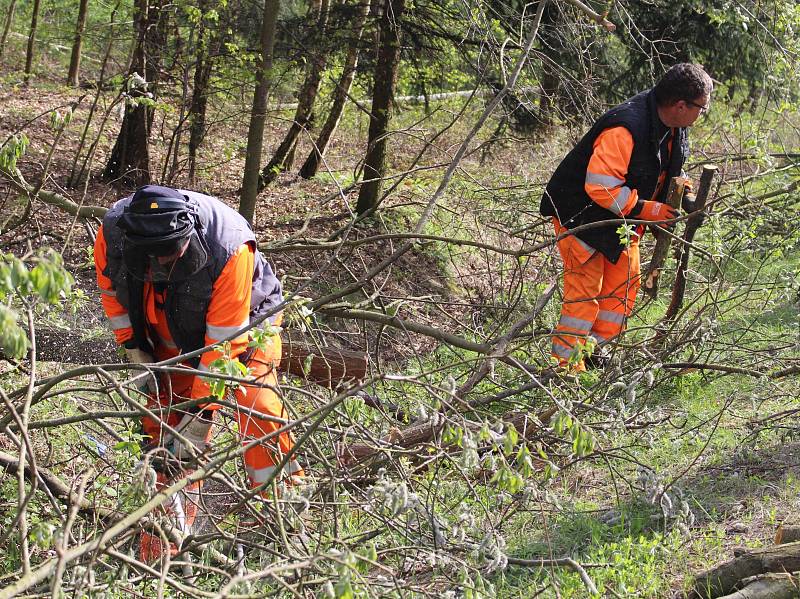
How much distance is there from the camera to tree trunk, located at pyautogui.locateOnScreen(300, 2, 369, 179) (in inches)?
342

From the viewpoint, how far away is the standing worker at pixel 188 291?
12.3ft

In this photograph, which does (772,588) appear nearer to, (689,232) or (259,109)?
(689,232)

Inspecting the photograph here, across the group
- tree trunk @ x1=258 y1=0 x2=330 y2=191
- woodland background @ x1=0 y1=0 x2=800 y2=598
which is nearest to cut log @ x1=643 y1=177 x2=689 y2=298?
woodland background @ x1=0 y1=0 x2=800 y2=598

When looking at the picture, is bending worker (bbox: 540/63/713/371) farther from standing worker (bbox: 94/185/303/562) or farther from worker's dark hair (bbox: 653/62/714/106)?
standing worker (bbox: 94/185/303/562)

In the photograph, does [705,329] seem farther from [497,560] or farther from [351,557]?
[351,557]

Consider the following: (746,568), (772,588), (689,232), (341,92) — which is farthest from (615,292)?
(341,92)

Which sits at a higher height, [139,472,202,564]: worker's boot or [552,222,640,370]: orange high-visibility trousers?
[552,222,640,370]: orange high-visibility trousers

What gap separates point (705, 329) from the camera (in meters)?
5.15

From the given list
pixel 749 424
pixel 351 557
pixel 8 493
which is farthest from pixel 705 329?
pixel 8 493

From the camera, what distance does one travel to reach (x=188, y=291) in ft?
13.3

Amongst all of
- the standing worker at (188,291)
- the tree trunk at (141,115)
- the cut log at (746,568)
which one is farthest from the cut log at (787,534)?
the tree trunk at (141,115)

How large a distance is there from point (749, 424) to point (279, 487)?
273 cm

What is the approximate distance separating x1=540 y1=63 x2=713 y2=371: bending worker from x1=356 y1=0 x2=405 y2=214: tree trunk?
319 centimetres

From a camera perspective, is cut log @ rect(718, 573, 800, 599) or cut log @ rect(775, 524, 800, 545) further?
cut log @ rect(775, 524, 800, 545)
